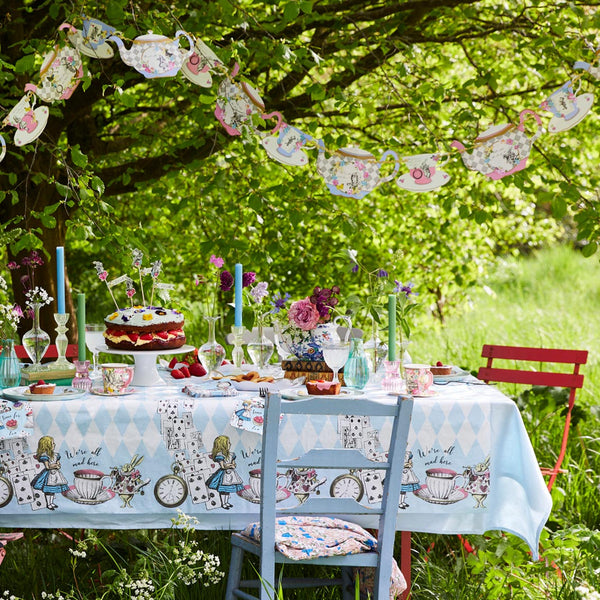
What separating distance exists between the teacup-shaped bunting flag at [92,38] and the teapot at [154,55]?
0.18 metres

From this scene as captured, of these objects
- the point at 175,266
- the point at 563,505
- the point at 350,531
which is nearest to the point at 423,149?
the point at 563,505

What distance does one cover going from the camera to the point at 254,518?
8.48ft

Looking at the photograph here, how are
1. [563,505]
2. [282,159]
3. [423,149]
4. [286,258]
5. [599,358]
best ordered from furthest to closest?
[599,358]
[286,258]
[423,149]
[563,505]
[282,159]

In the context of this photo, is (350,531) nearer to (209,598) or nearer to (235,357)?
(209,598)

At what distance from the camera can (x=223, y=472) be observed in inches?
100

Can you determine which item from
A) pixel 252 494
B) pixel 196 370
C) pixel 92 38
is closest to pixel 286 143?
pixel 92 38

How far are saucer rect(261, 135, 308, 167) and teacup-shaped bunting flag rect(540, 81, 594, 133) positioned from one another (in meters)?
0.97

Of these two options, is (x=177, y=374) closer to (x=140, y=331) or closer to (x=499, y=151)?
(x=140, y=331)

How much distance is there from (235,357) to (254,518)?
65cm

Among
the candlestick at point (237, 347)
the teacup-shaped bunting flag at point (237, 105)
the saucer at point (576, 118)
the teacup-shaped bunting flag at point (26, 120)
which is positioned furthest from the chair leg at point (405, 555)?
the teacup-shaped bunting flag at point (26, 120)

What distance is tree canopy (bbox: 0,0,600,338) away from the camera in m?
3.67

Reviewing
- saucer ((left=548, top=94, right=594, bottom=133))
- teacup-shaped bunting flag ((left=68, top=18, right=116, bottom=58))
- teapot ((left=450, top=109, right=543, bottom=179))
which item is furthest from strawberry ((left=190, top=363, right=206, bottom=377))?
saucer ((left=548, top=94, right=594, bottom=133))

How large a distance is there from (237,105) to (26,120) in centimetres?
86

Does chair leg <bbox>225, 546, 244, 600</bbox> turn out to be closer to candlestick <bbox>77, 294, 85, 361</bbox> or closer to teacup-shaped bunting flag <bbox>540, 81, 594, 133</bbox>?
candlestick <bbox>77, 294, 85, 361</bbox>
